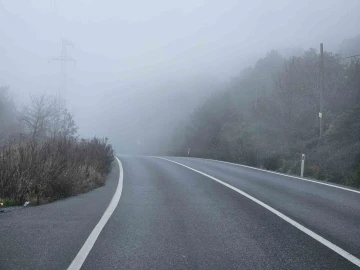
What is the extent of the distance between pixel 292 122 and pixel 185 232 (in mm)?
29942

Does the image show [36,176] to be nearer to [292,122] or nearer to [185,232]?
[185,232]

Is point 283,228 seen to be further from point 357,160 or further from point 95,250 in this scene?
point 357,160

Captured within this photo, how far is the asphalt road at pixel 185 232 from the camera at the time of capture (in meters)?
4.90

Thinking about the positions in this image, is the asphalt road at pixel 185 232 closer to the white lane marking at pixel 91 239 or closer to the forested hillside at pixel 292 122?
the white lane marking at pixel 91 239

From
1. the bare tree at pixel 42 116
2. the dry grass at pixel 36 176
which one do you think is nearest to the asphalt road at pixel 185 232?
the dry grass at pixel 36 176

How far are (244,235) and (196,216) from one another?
5.24 feet

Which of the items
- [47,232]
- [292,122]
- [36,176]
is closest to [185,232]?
[47,232]

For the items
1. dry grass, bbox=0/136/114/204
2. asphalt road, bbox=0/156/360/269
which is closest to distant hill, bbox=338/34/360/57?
asphalt road, bbox=0/156/360/269

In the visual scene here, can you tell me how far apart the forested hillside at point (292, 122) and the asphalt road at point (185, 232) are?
363 inches

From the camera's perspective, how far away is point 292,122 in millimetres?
34438

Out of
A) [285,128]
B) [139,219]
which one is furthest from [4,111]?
[139,219]

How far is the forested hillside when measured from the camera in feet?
70.3

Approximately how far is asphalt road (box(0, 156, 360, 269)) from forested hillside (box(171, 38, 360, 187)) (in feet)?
30.2

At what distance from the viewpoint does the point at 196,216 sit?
7586mm
